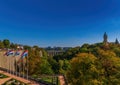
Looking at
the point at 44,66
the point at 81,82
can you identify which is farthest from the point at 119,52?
the point at 81,82

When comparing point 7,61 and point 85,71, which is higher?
point 7,61

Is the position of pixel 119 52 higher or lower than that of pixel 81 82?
higher

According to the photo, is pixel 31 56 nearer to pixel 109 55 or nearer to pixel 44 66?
pixel 44 66

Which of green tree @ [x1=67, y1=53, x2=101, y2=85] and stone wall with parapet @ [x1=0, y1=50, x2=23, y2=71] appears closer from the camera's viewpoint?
green tree @ [x1=67, y1=53, x2=101, y2=85]

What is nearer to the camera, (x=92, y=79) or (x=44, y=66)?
(x=92, y=79)

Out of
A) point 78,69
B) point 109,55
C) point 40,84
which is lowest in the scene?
point 40,84

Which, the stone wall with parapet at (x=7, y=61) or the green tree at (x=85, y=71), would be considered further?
the stone wall with parapet at (x=7, y=61)

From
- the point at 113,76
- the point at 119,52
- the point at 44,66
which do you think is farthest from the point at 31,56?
the point at 113,76

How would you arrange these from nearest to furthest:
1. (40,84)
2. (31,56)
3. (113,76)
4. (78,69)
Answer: (113,76)
(78,69)
(40,84)
(31,56)

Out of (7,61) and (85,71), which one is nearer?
(85,71)

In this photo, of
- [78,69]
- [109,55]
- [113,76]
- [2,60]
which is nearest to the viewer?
[113,76]
